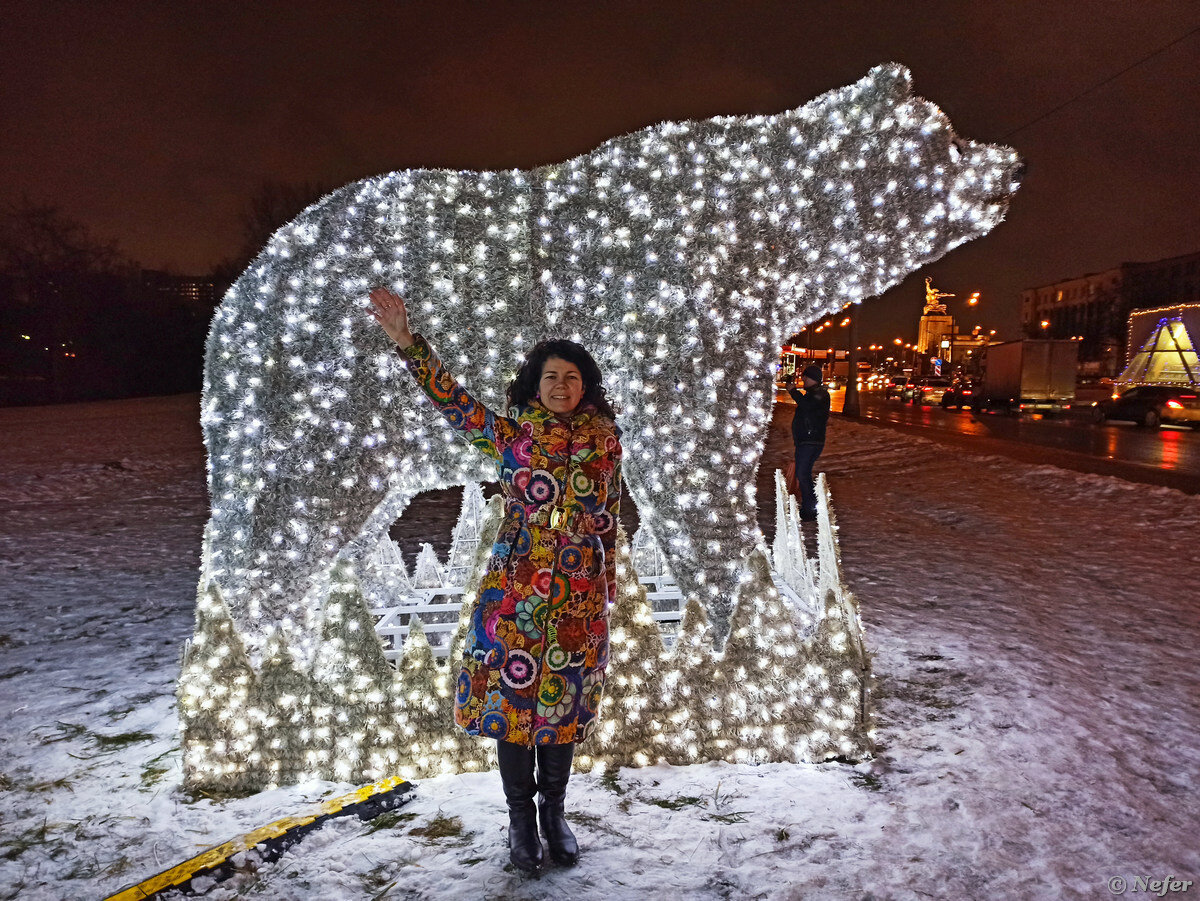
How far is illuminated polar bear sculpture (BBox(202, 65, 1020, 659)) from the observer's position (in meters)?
2.84

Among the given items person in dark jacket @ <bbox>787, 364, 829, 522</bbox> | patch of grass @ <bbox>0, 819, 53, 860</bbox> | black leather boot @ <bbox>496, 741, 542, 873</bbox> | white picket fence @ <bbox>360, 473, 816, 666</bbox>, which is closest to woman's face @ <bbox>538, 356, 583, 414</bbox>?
black leather boot @ <bbox>496, 741, 542, 873</bbox>

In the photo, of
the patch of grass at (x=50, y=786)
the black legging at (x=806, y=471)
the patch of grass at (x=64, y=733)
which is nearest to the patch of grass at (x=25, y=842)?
the patch of grass at (x=50, y=786)

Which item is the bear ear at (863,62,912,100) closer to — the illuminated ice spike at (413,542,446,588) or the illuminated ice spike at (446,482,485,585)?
the illuminated ice spike at (446,482,485,585)

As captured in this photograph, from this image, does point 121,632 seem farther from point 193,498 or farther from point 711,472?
point 193,498

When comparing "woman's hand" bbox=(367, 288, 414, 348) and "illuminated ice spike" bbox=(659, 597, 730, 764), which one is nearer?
"woman's hand" bbox=(367, 288, 414, 348)

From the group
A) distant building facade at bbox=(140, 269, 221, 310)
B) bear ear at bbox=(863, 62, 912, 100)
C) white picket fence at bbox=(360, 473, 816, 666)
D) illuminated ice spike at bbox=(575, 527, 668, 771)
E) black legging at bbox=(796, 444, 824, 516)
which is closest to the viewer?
illuminated ice spike at bbox=(575, 527, 668, 771)

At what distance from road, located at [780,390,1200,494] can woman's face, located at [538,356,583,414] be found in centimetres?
1003

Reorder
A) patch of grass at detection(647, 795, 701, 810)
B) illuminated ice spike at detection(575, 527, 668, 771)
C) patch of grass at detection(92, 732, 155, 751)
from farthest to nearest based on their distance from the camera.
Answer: patch of grass at detection(92, 732, 155, 751) < illuminated ice spike at detection(575, 527, 668, 771) < patch of grass at detection(647, 795, 701, 810)

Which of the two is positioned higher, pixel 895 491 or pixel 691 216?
pixel 691 216

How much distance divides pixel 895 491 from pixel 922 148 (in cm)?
714

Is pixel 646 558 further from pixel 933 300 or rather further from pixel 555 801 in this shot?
pixel 933 300

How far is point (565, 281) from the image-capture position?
119 inches

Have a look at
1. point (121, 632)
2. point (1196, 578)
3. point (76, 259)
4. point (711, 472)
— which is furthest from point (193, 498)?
point (76, 259)

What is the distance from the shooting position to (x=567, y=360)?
2.38 metres
